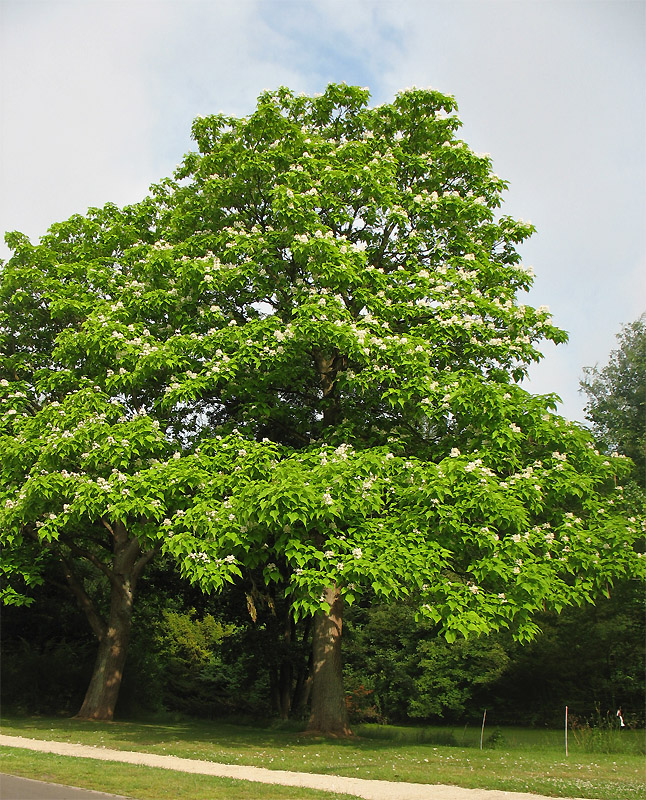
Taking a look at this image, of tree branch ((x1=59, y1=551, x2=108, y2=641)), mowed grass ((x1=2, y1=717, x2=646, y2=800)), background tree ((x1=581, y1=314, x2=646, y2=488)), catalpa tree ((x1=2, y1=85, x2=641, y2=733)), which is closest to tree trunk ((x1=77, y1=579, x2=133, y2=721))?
tree branch ((x1=59, y1=551, x2=108, y2=641))

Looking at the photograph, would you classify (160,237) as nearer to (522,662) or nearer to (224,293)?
(224,293)

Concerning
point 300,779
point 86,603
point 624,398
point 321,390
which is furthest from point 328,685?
point 624,398

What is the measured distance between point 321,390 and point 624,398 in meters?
16.6

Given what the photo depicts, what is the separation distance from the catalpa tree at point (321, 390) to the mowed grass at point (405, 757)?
76.3 inches

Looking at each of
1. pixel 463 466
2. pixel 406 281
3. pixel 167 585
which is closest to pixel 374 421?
pixel 406 281

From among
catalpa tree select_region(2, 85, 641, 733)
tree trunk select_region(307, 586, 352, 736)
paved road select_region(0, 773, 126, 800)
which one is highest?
catalpa tree select_region(2, 85, 641, 733)

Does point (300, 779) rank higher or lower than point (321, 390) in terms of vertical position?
lower

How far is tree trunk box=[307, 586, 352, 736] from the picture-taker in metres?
14.8

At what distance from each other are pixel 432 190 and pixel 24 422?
10142 millimetres

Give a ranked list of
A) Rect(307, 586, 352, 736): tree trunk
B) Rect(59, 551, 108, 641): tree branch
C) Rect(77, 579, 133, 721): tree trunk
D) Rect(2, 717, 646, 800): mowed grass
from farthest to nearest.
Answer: Rect(59, 551, 108, 641): tree branch < Rect(77, 579, 133, 721): tree trunk < Rect(307, 586, 352, 736): tree trunk < Rect(2, 717, 646, 800): mowed grass

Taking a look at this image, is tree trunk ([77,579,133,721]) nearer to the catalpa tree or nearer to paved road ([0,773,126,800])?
the catalpa tree

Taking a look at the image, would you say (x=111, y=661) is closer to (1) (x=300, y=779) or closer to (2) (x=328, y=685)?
(2) (x=328, y=685)

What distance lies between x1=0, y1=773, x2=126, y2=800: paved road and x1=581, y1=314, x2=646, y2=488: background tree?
67.4 feet

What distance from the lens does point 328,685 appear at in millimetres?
15008
